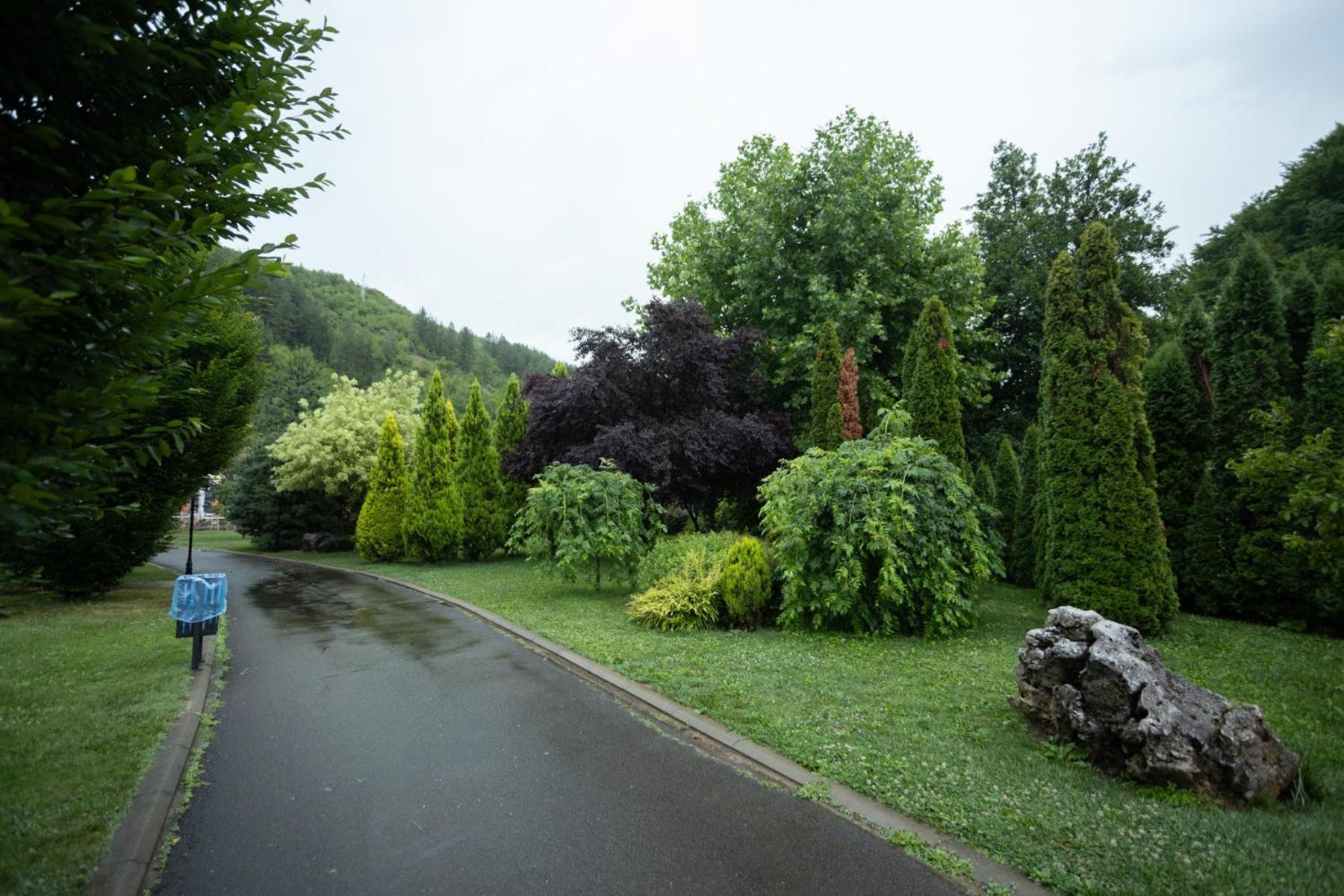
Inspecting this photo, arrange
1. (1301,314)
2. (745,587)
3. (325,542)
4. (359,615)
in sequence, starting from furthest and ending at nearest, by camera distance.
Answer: (325,542) → (1301,314) → (359,615) → (745,587)

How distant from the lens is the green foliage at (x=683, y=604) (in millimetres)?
8227

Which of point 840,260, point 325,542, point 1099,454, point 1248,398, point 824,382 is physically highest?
point 840,260

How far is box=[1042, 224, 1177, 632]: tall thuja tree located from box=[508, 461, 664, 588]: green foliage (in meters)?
6.75

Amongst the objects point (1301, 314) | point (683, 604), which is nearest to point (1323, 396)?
point (1301, 314)

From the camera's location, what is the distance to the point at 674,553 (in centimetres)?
980

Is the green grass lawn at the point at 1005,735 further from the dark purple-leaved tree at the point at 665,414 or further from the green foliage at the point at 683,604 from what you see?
the dark purple-leaved tree at the point at 665,414

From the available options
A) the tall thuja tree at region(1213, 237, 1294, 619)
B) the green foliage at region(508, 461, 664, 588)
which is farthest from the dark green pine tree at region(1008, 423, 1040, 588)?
the green foliage at region(508, 461, 664, 588)

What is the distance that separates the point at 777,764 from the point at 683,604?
424cm

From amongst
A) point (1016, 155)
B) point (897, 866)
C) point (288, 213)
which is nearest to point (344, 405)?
point (288, 213)

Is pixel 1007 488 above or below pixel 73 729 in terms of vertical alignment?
above

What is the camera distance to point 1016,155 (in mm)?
25016

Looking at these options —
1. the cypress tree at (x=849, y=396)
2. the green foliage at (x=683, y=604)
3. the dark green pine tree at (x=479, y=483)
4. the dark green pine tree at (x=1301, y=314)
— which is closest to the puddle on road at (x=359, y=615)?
the green foliage at (x=683, y=604)

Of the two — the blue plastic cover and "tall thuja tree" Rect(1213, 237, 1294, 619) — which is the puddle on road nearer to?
the blue plastic cover

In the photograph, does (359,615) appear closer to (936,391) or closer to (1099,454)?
(936,391)
